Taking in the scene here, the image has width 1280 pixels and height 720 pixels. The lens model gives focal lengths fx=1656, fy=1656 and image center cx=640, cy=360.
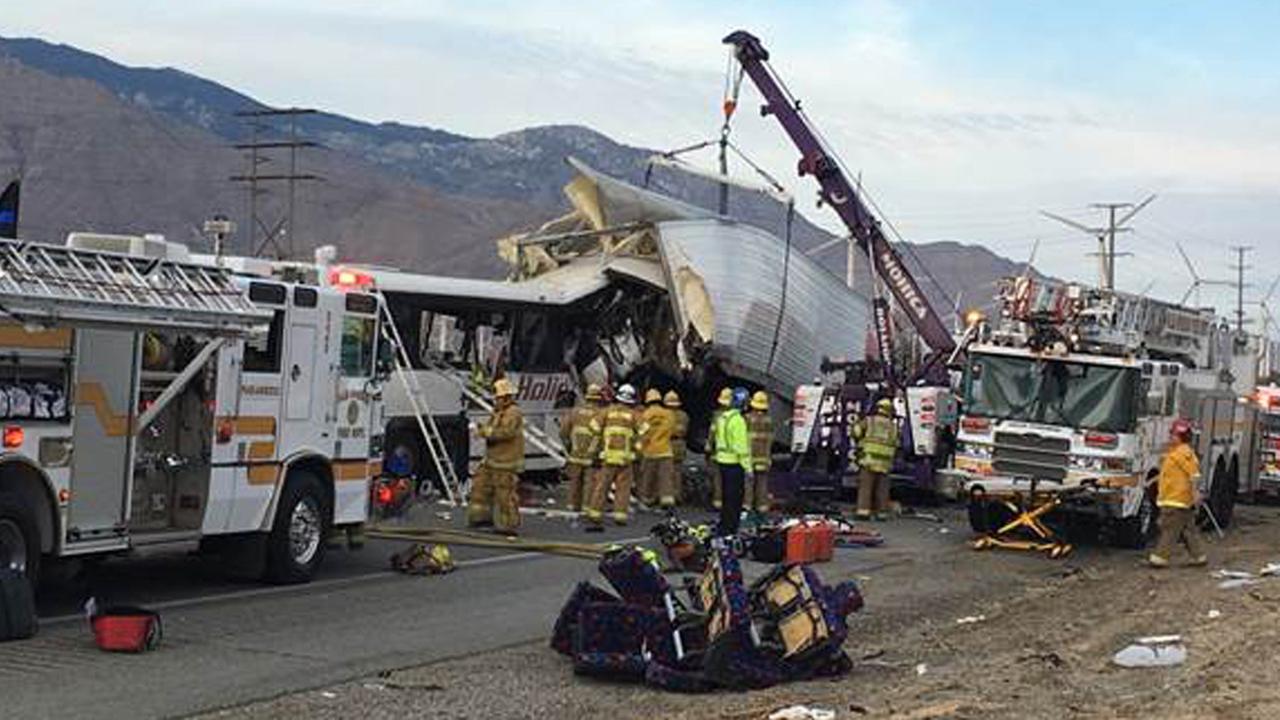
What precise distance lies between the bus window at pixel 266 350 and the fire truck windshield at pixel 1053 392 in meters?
10.1

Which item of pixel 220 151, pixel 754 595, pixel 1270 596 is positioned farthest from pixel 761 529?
pixel 220 151

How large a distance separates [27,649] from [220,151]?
143m

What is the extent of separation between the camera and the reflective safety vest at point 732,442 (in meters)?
19.5

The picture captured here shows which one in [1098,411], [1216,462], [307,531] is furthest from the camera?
[1216,462]

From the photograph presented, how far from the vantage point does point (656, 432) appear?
72.0ft

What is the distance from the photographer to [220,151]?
5827 inches

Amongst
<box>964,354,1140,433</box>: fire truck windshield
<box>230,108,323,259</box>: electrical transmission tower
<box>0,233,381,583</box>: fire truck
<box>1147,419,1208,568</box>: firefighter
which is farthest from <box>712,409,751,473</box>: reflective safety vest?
<box>230,108,323,259</box>: electrical transmission tower

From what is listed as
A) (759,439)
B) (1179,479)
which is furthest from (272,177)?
(1179,479)

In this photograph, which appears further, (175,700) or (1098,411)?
(1098,411)

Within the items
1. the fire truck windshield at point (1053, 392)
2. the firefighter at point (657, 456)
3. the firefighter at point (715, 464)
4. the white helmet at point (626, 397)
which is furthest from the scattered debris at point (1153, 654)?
the firefighter at point (657, 456)

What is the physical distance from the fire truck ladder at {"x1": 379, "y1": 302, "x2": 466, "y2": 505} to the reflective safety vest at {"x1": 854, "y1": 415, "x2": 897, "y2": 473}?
5.56 m

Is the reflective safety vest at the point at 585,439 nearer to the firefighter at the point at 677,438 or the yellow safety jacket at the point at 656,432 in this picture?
the yellow safety jacket at the point at 656,432

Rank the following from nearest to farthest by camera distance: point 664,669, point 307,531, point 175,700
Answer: point 175,700 < point 664,669 < point 307,531

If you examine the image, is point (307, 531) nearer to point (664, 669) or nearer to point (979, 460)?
point (664, 669)
